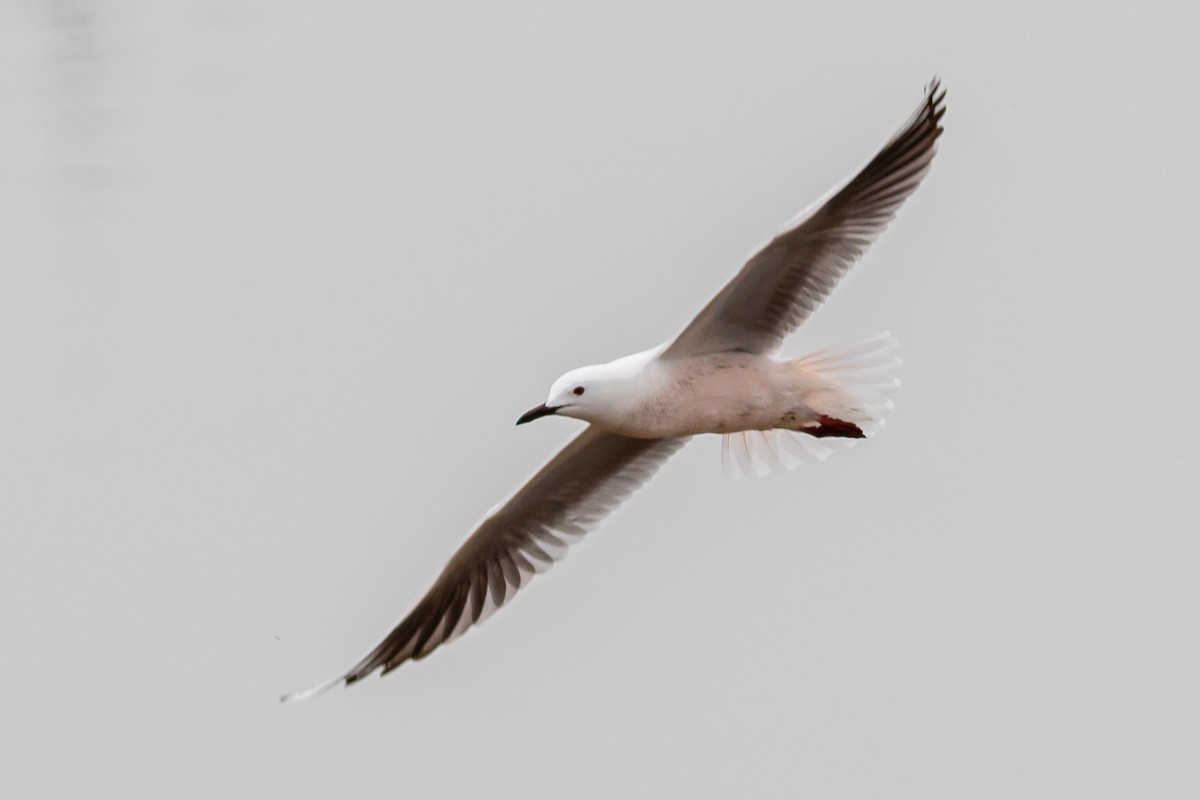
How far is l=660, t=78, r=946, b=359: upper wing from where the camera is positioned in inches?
238

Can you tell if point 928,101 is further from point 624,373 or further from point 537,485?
point 537,485

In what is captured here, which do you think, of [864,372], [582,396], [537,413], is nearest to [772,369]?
[864,372]

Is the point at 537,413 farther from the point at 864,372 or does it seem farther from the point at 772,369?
the point at 864,372

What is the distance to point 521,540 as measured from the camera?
706cm

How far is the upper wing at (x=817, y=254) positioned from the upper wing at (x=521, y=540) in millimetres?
846

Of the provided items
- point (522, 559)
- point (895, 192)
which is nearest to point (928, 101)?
point (895, 192)

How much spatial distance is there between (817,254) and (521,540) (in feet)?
5.46

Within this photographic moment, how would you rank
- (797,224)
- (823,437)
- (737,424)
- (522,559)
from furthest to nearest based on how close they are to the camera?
1. (522,559)
2. (823,437)
3. (737,424)
4. (797,224)

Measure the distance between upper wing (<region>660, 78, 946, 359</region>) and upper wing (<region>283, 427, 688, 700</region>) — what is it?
0.85 metres

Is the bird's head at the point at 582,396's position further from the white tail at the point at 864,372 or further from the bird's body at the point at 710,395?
the white tail at the point at 864,372

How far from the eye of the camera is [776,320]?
20.4 ft

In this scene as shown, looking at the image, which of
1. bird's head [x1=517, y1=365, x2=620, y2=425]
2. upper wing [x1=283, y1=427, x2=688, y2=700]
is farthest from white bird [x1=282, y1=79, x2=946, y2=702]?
upper wing [x1=283, y1=427, x2=688, y2=700]

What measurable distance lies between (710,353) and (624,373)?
1.08ft

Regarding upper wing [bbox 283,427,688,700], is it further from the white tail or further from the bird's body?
the bird's body
